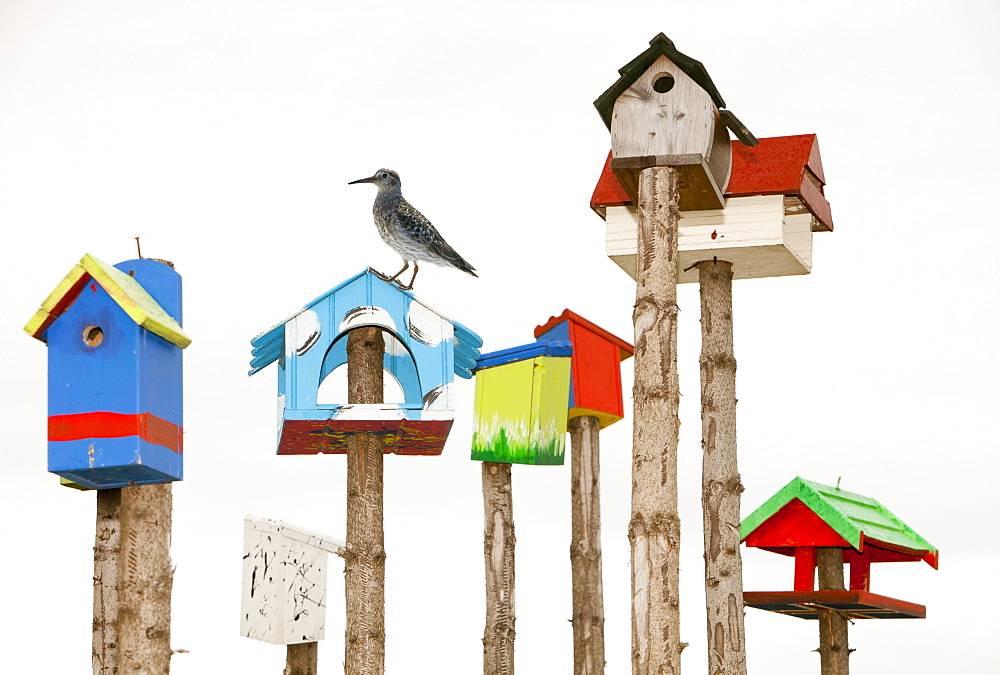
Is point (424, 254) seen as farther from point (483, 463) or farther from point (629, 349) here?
point (629, 349)

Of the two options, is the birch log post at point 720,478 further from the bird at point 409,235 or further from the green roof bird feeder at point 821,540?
the bird at point 409,235

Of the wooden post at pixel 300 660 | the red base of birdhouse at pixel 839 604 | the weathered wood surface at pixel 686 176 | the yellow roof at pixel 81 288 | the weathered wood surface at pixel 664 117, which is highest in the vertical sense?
the weathered wood surface at pixel 664 117

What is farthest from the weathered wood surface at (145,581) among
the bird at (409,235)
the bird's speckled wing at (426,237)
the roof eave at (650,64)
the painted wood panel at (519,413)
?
the roof eave at (650,64)

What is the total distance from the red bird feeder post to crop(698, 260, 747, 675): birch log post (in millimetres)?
322

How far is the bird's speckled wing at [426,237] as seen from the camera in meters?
10.2

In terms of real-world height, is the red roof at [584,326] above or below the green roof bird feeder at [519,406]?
above

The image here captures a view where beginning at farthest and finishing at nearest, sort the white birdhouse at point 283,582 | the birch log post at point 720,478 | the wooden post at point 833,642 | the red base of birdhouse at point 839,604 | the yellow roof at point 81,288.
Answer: the wooden post at point 833,642
the birch log post at point 720,478
the red base of birdhouse at point 839,604
the white birdhouse at point 283,582
the yellow roof at point 81,288

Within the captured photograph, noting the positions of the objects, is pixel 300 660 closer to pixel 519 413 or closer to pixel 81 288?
pixel 519 413

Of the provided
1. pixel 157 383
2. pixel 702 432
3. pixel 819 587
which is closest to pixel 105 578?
pixel 157 383

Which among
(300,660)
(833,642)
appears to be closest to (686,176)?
(833,642)

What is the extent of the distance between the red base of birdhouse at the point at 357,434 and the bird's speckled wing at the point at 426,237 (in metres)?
1.32

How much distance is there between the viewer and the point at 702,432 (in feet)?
35.0

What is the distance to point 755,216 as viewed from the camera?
10648mm

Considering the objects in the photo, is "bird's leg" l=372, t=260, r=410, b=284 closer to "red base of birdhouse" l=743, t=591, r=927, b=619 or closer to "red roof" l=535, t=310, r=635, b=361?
"red roof" l=535, t=310, r=635, b=361
